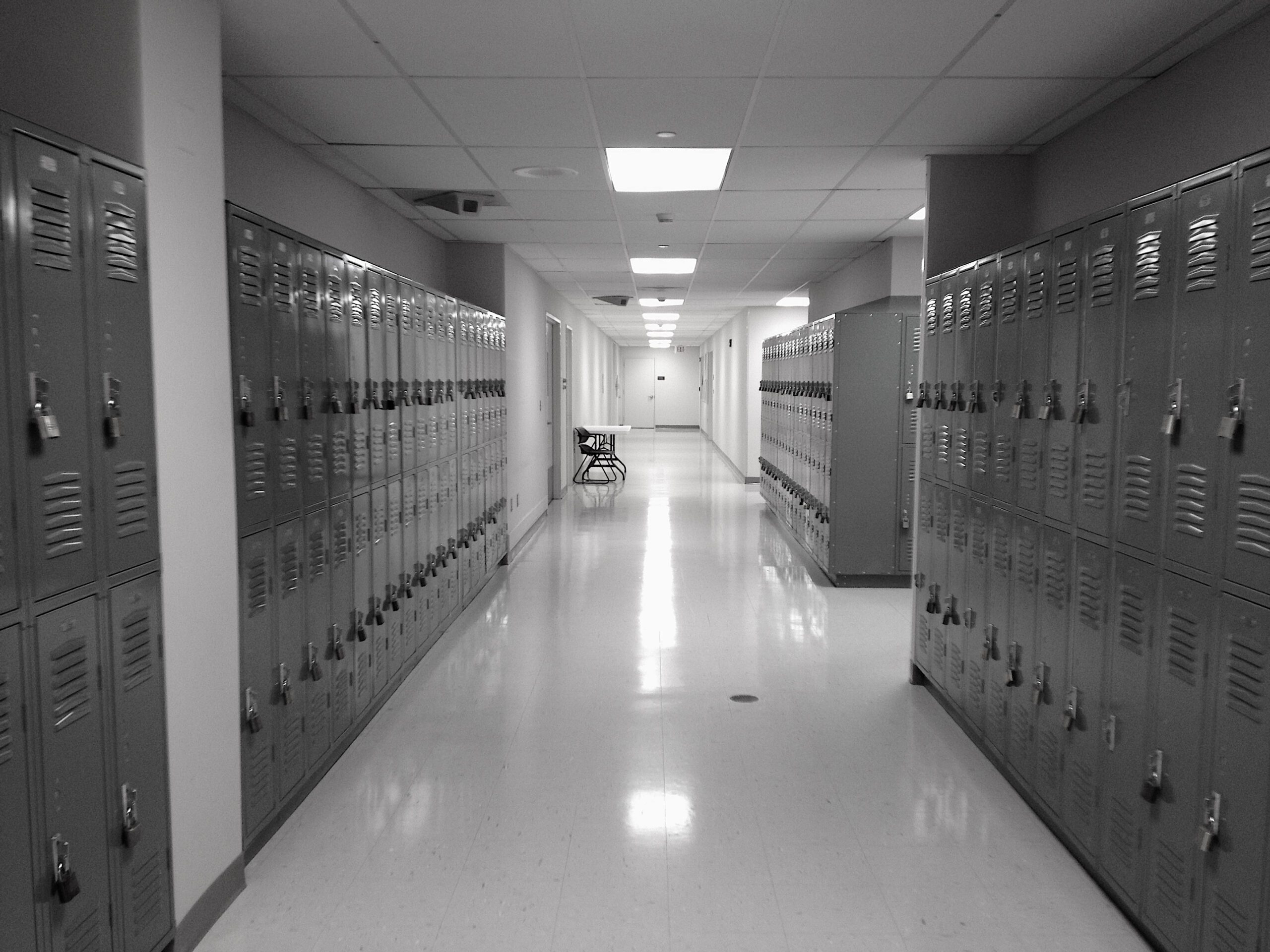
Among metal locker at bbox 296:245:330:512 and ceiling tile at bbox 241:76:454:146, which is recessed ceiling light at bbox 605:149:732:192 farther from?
metal locker at bbox 296:245:330:512

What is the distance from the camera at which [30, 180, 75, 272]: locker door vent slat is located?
5.97 ft

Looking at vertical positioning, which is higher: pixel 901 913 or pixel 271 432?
pixel 271 432

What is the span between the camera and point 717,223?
6.51 meters

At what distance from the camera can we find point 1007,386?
137 inches

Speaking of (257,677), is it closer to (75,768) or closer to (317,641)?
(317,641)

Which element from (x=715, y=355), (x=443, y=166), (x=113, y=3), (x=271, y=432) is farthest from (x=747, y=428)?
(x=113, y=3)

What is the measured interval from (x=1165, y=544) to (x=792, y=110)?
92.8 inches

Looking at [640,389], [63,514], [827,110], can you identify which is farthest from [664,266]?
[640,389]

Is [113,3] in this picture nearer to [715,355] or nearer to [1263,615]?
[1263,615]

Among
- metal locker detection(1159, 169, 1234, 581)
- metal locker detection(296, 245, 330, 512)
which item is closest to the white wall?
metal locker detection(296, 245, 330, 512)

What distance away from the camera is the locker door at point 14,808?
5.69 ft

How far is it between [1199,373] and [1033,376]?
1.04m

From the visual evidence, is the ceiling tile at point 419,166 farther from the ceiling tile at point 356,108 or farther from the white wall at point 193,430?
the white wall at point 193,430

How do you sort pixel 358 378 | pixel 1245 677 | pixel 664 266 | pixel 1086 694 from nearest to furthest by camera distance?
pixel 1245 677, pixel 1086 694, pixel 358 378, pixel 664 266
